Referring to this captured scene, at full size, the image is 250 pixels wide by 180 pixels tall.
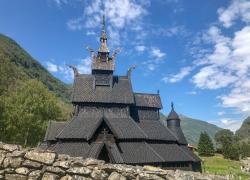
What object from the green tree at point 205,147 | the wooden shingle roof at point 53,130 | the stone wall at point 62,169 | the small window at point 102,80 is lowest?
the stone wall at point 62,169

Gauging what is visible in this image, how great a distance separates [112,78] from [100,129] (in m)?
11.1

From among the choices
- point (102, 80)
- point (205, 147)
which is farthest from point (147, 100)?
point (205, 147)

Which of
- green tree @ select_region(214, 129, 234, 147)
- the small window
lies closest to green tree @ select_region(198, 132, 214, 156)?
green tree @ select_region(214, 129, 234, 147)

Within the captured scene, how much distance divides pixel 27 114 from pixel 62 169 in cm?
4894

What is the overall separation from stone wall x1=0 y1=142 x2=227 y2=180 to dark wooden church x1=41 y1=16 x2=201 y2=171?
69.4 feet

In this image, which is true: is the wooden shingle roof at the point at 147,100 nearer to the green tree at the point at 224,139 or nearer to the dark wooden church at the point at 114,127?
the dark wooden church at the point at 114,127

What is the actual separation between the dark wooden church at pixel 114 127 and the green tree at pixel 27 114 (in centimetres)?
1800

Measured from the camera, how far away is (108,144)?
32344 mm

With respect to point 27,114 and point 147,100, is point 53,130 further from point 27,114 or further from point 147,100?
point 27,114

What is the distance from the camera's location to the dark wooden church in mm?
32438

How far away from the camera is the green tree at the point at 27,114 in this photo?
5519 centimetres

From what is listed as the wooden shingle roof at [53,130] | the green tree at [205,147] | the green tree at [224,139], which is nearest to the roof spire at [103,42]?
the wooden shingle roof at [53,130]

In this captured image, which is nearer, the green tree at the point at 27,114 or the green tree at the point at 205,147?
the green tree at the point at 27,114

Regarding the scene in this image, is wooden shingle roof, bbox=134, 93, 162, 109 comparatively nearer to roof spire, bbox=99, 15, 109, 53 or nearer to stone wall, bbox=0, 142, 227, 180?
roof spire, bbox=99, 15, 109, 53
